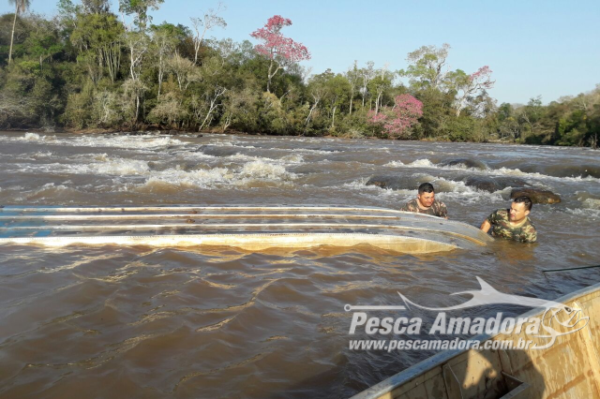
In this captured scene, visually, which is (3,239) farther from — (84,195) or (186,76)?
(186,76)

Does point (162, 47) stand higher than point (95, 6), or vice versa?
point (95, 6)

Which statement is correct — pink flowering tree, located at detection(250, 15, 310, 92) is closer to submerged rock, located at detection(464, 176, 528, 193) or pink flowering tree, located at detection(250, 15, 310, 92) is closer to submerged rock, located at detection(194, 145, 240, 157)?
submerged rock, located at detection(194, 145, 240, 157)

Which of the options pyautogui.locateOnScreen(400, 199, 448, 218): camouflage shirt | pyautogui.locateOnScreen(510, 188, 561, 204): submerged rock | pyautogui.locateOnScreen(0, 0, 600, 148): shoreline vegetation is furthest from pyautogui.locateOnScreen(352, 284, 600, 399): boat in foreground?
pyautogui.locateOnScreen(0, 0, 600, 148): shoreline vegetation

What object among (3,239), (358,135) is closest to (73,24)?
(358,135)

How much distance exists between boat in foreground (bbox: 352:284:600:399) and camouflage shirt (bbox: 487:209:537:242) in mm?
3207

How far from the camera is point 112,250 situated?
455 cm

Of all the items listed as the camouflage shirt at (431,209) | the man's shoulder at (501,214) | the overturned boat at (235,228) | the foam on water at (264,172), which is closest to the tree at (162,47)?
the foam on water at (264,172)

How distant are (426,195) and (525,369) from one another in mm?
3975

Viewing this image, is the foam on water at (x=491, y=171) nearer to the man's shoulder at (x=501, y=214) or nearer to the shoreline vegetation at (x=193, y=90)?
the man's shoulder at (x=501, y=214)

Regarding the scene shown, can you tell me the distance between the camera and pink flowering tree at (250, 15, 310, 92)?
38031 mm

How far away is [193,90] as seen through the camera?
3378 centimetres

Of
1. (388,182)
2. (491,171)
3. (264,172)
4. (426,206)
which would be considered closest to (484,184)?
(388,182)

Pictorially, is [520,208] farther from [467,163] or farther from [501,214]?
[467,163]

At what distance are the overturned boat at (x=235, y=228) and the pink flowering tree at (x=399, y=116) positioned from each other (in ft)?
117
